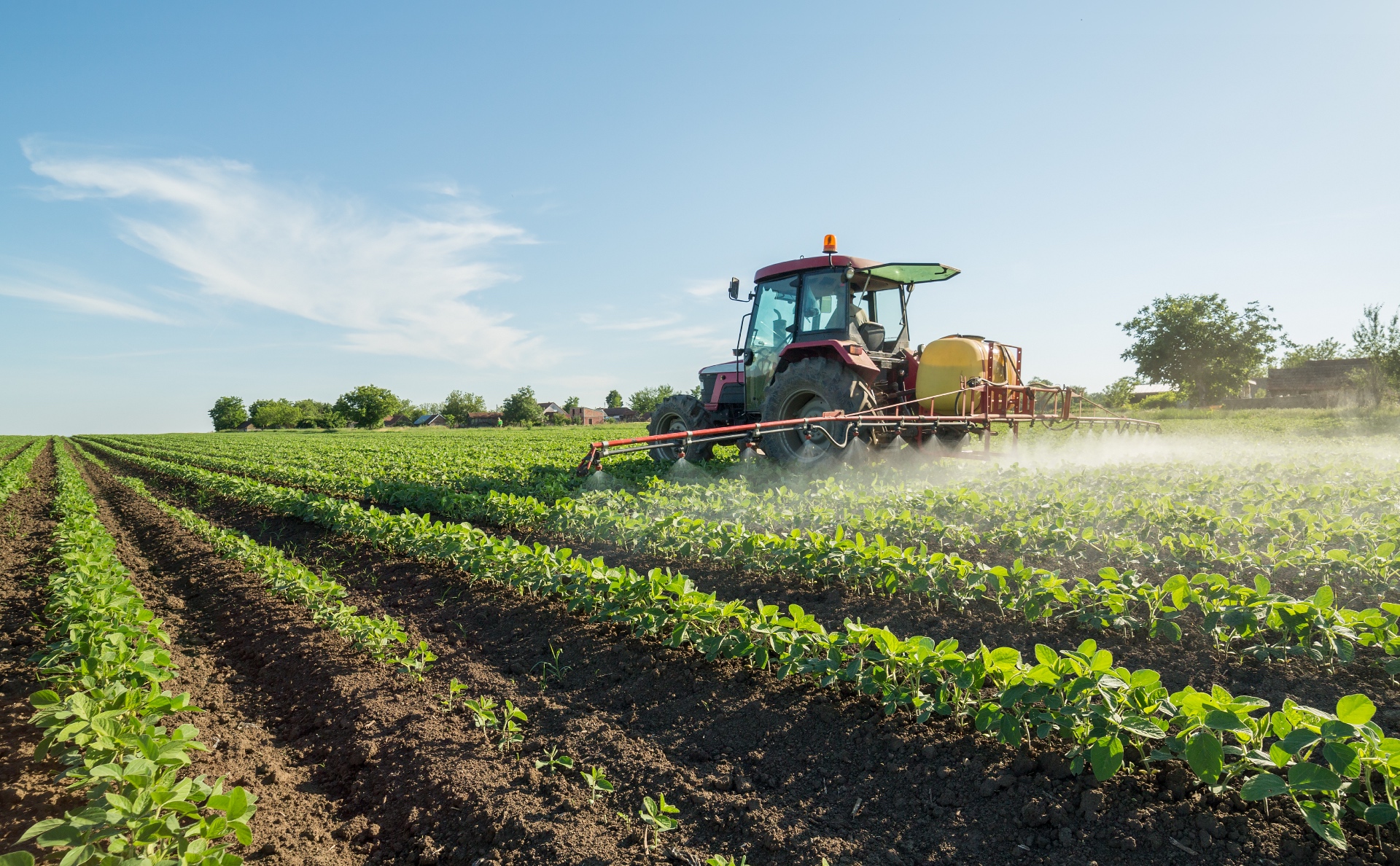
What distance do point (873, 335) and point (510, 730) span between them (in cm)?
703

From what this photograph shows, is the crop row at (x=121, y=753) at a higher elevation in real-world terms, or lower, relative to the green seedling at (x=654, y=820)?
higher

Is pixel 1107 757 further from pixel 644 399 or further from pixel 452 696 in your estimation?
pixel 644 399

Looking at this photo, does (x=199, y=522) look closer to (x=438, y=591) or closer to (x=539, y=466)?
(x=438, y=591)

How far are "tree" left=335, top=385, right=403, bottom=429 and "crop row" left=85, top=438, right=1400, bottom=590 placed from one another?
75251 mm

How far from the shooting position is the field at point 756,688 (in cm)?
209

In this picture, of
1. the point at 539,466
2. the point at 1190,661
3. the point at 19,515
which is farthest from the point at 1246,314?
the point at 19,515

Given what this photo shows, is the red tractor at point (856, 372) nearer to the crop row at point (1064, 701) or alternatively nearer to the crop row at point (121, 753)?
the crop row at point (1064, 701)

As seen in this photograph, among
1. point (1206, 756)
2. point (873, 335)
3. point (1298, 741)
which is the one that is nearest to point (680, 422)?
point (873, 335)

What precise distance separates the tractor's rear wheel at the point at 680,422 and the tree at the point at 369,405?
241ft

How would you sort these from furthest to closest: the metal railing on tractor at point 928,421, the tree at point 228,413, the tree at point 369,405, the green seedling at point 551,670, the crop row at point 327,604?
1. the tree at point 228,413
2. the tree at point 369,405
3. the metal railing on tractor at point 928,421
4. the crop row at point 327,604
5. the green seedling at point 551,670

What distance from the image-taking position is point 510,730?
114 inches

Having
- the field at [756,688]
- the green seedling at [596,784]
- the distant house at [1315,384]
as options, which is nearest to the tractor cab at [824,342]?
the field at [756,688]

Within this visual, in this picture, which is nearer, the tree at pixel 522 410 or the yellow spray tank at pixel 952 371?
the yellow spray tank at pixel 952 371

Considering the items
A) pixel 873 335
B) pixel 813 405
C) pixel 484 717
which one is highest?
pixel 873 335
